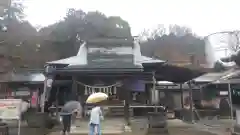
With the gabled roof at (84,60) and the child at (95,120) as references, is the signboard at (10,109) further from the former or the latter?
the gabled roof at (84,60)

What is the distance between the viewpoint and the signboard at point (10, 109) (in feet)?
34.6

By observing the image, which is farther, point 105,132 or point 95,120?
point 105,132

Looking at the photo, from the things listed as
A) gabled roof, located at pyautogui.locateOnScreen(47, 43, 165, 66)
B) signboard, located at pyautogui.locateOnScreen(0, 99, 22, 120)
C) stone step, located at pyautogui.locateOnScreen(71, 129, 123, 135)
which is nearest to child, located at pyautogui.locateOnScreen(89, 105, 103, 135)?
signboard, located at pyautogui.locateOnScreen(0, 99, 22, 120)

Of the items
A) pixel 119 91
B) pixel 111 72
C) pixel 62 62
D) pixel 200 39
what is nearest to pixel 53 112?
pixel 62 62

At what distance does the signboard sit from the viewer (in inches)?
415

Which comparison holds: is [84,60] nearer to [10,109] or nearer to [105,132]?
[105,132]

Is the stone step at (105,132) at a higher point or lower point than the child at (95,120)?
lower

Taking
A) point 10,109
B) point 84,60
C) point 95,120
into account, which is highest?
point 84,60

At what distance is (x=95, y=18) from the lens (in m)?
34.5

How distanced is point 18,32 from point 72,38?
38.4 feet

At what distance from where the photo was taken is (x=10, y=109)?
34.9ft

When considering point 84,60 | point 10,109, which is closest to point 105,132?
point 10,109

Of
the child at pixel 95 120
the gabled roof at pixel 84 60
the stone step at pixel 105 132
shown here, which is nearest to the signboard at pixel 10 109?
the stone step at pixel 105 132

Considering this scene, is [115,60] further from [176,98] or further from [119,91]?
[176,98]
